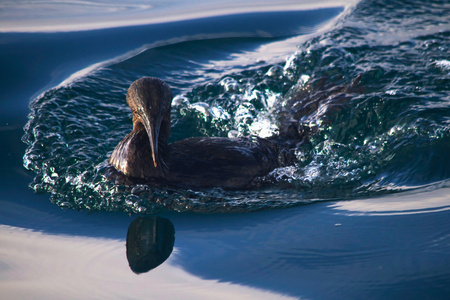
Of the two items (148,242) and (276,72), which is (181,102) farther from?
(148,242)

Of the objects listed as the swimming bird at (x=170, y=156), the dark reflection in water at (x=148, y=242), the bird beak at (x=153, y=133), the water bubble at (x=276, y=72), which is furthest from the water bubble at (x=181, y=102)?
the dark reflection in water at (x=148, y=242)

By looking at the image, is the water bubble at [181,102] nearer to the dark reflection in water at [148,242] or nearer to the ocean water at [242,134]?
the ocean water at [242,134]

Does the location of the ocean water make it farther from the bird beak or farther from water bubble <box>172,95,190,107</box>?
the bird beak

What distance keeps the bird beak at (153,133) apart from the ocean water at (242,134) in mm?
270

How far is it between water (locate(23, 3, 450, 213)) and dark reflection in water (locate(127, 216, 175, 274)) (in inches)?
7.0

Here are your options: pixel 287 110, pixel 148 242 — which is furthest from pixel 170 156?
pixel 287 110

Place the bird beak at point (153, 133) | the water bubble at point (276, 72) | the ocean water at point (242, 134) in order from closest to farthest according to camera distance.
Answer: the ocean water at point (242, 134) < the bird beak at point (153, 133) < the water bubble at point (276, 72)

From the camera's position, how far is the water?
3.63 metres

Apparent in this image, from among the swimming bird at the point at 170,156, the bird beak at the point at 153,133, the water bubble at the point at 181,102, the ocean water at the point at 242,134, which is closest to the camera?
the ocean water at the point at 242,134

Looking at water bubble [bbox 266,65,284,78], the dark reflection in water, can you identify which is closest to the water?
water bubble [bbox 266,65,284,78]

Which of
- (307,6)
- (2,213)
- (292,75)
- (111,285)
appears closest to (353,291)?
(111,285)

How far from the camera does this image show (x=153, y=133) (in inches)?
135

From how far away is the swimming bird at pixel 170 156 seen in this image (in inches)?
137

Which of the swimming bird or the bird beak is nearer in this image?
the bird beak
